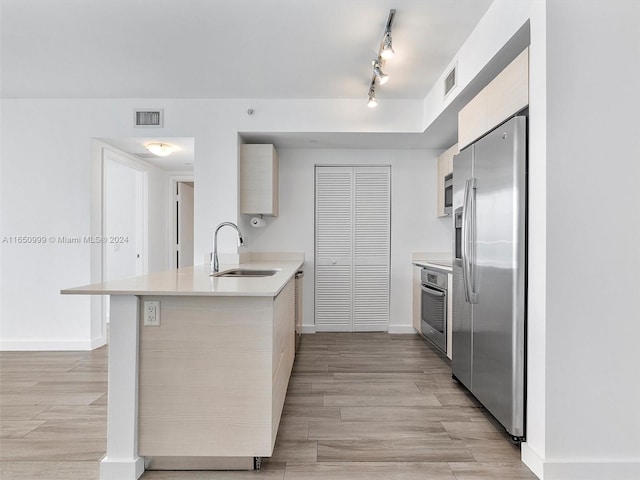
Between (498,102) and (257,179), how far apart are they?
257 centimetres

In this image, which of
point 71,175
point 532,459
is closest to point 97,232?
point 71,175

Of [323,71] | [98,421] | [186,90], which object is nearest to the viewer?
[98,421]

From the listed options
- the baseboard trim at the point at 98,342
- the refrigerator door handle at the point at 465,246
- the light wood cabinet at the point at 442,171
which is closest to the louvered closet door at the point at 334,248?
the light wood cabinet at the point at 442,171

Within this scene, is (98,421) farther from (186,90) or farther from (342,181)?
(342,181)

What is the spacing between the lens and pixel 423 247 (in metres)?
4.86

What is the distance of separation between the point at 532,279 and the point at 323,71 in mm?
2395

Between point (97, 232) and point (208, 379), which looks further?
point (97, 232)

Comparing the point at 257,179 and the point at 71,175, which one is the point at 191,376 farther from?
the point at 71,175

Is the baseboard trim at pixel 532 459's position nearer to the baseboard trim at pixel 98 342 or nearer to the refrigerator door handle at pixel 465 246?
the refrigerator door handle at pixel 465 246

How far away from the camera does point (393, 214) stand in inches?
192

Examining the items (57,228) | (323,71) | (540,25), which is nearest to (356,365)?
(323,71)

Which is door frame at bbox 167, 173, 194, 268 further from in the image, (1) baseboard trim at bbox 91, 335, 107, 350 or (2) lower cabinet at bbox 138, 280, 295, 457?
(2) lower cabinet at bbox 138, 280, 295, 457

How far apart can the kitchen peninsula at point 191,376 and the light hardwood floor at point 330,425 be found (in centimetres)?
16

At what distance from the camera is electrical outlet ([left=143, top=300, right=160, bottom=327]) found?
1952 mm
